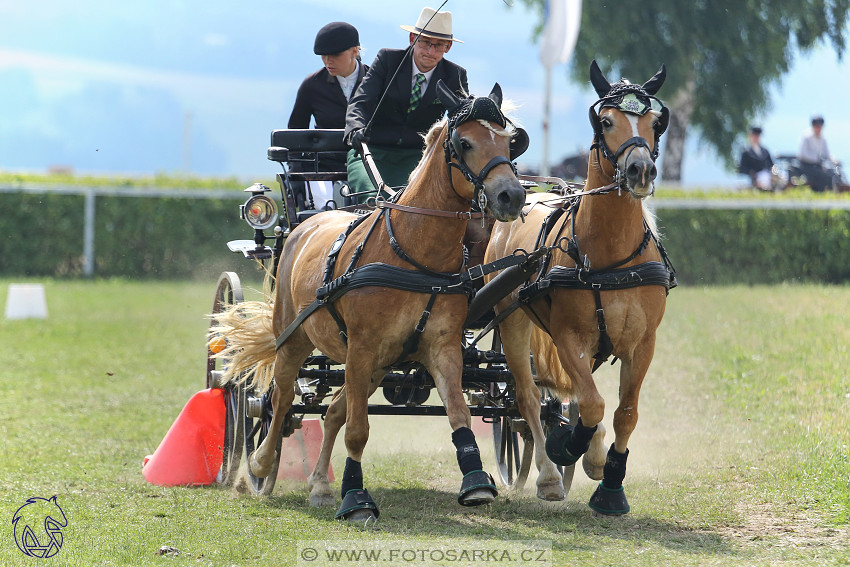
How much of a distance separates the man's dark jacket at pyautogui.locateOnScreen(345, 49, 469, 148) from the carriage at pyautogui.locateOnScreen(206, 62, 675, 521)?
1.66ft

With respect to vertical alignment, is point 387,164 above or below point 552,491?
above

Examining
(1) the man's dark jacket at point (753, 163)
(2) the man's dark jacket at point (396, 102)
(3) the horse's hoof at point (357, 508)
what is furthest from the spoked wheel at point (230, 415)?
(1) the man's dark jacket at point (753, 163)

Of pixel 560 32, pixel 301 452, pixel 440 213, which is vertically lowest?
pixel 301 452

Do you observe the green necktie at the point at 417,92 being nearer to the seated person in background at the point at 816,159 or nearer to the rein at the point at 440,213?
the rein at the point at 440,213

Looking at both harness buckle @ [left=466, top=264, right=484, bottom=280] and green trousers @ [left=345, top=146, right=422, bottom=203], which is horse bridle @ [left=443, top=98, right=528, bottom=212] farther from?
green trousers @ [left=345, top=146, right=422, bottom=203]

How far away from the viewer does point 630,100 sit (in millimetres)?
5160

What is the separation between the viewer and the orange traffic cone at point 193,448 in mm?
6691

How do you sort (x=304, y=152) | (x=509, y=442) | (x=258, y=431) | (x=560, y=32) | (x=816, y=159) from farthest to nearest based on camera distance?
(x=816, y=159) < (x=560, y=32) < (x=509, y=442) < (x=304, y=152) < (x=258, y=431)

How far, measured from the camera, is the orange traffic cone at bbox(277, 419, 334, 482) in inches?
274

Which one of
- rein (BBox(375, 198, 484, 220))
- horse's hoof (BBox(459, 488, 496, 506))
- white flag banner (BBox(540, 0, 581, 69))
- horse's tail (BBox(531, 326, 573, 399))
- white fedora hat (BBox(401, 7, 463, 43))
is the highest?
white flag banner (BBox(540, 0, 581, 69))

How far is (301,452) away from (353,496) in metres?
1.87

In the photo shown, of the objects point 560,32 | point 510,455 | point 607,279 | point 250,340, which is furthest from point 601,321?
point 560,32

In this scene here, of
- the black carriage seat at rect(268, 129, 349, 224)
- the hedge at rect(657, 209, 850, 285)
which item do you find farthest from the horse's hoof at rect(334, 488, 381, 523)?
the hedge at rect(657, 209, 850, 285)

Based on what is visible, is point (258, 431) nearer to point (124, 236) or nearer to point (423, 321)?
point (423, 321)
